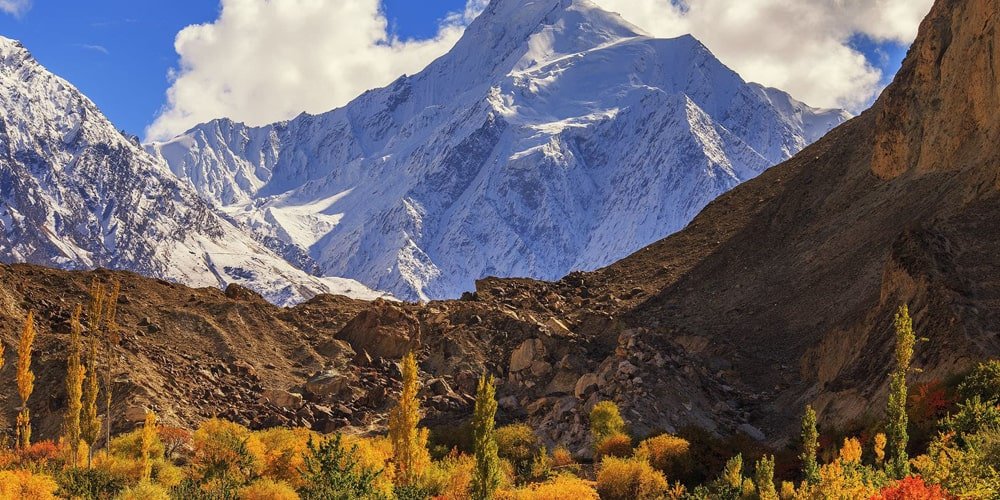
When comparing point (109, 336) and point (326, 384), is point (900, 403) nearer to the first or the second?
point (109, 336)

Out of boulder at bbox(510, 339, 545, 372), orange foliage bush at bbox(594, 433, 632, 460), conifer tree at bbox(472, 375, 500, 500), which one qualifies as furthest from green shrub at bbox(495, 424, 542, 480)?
conifer tree at bbox(472, 375, 500, 500)

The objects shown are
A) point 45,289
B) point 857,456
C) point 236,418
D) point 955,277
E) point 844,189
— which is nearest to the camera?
point 857,456

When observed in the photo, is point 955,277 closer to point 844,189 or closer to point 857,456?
point 857,456

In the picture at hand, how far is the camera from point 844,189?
260ft

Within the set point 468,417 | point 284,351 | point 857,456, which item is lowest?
point 857,456

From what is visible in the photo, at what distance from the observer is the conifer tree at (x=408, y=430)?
1348 inches

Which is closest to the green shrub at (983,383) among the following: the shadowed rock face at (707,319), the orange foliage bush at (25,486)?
the shadowed rock face at (707,319)

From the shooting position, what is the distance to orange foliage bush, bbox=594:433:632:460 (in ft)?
147

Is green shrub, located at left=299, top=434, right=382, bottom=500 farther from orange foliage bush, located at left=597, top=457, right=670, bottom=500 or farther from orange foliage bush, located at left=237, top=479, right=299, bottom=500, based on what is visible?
orange foliage bush, located at left=597, top=457, right=670, bottom=500

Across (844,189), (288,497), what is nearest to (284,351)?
(288,497)

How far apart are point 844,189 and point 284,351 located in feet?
128

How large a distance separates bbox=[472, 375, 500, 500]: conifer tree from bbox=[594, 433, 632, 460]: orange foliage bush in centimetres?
1548

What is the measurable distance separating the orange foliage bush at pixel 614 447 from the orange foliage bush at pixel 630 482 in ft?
13.6

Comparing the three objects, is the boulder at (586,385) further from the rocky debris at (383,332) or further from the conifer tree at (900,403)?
the conifer tree at (900,403)
